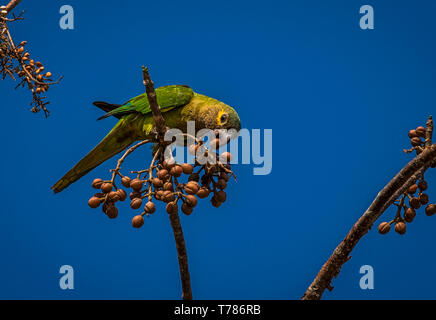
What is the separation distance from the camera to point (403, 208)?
91.9 inches

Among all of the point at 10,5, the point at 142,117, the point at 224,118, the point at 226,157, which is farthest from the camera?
the point at 142,117

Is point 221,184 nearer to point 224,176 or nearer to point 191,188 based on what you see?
point 224,176

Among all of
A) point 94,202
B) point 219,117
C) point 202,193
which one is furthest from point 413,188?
point 219,117

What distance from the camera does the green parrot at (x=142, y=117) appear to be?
12.7 ft

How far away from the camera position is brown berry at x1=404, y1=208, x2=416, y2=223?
7.52 ft

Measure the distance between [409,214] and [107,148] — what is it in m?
2.67

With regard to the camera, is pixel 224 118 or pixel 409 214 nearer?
pixel 409 214

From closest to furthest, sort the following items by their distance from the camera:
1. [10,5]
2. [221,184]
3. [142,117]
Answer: [221,184] < [10,5] < [142,117]

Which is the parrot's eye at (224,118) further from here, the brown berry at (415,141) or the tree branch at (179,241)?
the brown berry at (415,141)

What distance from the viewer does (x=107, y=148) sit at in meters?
4.09

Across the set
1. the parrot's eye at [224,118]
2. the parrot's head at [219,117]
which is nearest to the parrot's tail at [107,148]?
the parrot's head at [219,117]
